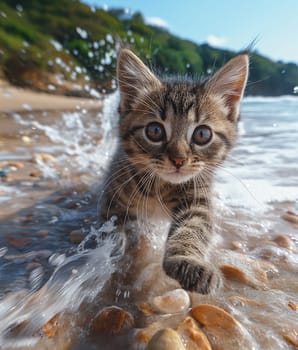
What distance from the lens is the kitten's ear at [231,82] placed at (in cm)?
196

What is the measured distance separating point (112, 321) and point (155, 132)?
2.83ft

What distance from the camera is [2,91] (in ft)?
19.6

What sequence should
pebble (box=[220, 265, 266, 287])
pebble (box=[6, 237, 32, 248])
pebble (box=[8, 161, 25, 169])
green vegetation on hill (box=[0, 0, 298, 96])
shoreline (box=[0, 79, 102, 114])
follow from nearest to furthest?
pebble (box=[220, 265, 266, 287]), pebble (box=[6, 237, 32, 248]), pebble (box=[8, 161, 25, 169]), green vegetation on hill (box=[0, 0, 298, 96]), shoreline (box=[0, 79, 102, 114])

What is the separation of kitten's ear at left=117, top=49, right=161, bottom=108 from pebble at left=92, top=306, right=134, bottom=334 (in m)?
1.10

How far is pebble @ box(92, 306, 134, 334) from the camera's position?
4.27 feet

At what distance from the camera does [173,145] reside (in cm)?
174

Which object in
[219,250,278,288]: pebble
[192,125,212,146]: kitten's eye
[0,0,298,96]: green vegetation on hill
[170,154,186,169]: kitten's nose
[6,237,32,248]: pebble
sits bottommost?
[219,250,278,288]: pebble

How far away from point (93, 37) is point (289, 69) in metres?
3.22

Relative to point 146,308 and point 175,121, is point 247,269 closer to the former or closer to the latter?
point 146,308

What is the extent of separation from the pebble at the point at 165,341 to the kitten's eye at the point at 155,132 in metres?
0.89

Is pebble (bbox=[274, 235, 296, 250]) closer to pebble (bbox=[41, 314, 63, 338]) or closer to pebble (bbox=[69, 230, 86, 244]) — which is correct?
pebble (bbox=[69, 230, 86, 244])

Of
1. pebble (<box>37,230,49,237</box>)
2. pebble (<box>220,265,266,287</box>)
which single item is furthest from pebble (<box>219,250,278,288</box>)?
pebble (<box>37,230,49,237</box>)

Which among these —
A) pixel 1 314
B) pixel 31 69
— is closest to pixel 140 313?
pixel 1 314

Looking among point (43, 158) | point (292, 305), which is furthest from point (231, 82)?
point (43, 158)
